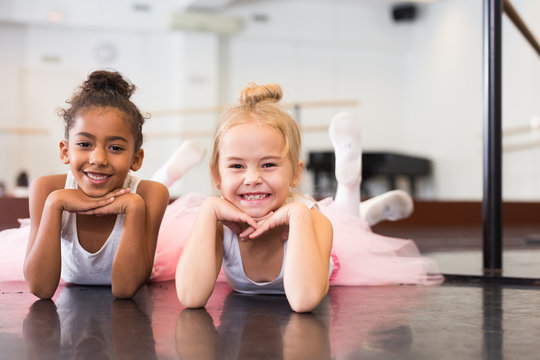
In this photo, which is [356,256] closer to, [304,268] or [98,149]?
[304,268]

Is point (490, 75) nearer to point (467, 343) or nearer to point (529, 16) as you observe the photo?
point (467, 343)

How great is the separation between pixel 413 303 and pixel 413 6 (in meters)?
6.32

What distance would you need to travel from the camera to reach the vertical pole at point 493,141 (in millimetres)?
1487

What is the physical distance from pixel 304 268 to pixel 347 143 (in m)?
0.66

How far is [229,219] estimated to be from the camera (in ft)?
3.25

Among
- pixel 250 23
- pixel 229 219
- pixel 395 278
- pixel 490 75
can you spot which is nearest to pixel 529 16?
pixel 250 23

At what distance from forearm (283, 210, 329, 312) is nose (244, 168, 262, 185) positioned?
87 millimetres

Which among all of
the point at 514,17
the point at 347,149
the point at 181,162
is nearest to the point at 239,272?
the point at 347,149

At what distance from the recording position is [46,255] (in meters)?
1.02

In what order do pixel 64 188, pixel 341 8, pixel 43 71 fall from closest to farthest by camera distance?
pixel 64 188 < pixel 43 71 < pixel 341 8

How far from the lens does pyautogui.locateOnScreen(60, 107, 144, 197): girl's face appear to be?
106cm

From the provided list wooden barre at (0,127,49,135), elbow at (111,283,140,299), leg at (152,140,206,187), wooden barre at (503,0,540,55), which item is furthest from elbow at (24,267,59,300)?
wooden barre at (0,127,49,135)

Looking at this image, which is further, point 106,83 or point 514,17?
point 514,17

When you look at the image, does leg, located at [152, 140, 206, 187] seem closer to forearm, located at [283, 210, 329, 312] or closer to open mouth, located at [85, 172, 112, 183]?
open mouth, located at [85, 172, 112, 183]
